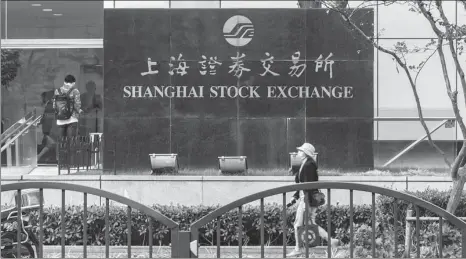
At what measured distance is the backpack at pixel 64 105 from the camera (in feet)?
58.6

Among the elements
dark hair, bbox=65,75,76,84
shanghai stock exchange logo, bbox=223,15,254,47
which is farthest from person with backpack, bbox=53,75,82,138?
shanghai stock exchange logo, bbox=223,15,254,47

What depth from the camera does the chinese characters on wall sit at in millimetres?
17953

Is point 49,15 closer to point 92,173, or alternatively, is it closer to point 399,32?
point 92,173

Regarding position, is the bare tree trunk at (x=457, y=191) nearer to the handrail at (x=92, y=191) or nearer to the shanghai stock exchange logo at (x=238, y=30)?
the handrail at (x=92, y=191)

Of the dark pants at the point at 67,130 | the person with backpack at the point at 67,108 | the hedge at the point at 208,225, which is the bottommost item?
the hedge at the point at 208,225

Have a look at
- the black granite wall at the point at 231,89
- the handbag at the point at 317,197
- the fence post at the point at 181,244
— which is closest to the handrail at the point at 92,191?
the fence post at the point at 181,244

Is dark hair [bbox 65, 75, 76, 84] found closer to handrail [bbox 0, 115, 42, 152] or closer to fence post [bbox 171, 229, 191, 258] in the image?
handrail [bbox 0, 115, 42, 152]

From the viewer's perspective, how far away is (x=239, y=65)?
17969 mm

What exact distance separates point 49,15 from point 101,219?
8.68 metres

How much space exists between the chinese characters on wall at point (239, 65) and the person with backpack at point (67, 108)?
5.15ft

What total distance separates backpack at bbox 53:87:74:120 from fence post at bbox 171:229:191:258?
12.9m

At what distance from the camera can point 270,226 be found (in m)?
12.9

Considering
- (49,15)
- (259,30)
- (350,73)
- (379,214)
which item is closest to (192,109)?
(259,30)

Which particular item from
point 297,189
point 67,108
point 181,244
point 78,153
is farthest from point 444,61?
point 67,108
